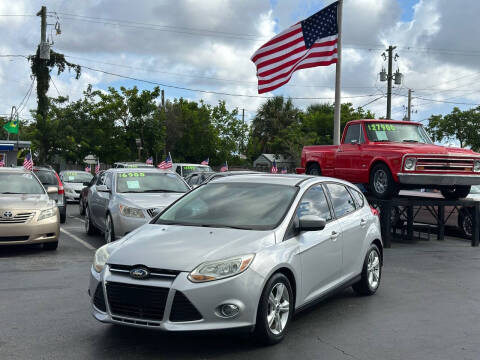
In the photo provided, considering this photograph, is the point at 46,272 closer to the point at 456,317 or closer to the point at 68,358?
the point at 68,358

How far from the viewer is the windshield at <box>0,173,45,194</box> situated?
11445mm

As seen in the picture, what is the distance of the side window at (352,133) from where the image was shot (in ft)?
44.4

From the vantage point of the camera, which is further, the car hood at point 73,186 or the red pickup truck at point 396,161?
the car hood at point 73,186

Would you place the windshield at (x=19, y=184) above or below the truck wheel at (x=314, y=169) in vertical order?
below

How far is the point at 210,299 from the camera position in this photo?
187 inches

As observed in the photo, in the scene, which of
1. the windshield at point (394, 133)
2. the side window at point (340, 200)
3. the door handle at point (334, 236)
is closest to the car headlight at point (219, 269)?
the door handle at point (334, 236)

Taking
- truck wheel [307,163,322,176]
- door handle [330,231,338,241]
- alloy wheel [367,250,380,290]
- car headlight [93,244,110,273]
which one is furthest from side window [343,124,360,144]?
car headlight [93,244,110,273]

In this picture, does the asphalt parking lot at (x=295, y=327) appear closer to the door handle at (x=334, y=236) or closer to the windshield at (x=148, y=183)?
the door handle at (x=334, y=236)

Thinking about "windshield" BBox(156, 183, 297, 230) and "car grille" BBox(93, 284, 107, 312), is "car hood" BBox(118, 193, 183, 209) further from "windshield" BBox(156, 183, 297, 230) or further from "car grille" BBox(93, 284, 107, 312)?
"car grille" BBox(93, 284, 107, 312)

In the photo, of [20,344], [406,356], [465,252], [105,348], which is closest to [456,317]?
[406,356]

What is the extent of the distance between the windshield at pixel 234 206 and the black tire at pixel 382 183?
6735 mm

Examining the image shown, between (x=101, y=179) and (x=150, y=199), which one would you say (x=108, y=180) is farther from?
(x=150, y=199)

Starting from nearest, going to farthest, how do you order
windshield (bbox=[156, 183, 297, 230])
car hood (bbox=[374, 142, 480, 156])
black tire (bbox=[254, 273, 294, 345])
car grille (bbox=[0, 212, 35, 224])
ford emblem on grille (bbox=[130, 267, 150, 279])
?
1. ford emblem on grille (bbox=[130, 267, 150, 279])
2. black tire (bbox=[254, 273, 294, 345])
3. windshield (bbox=[156, 183, 297, 230])
4. car grille (bbox=[0, 212, 35, 224])
5. car hood (bbox=[374, 142, 480, 156])

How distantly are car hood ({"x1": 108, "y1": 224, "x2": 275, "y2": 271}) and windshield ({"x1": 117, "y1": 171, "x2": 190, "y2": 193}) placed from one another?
6.07 metres
